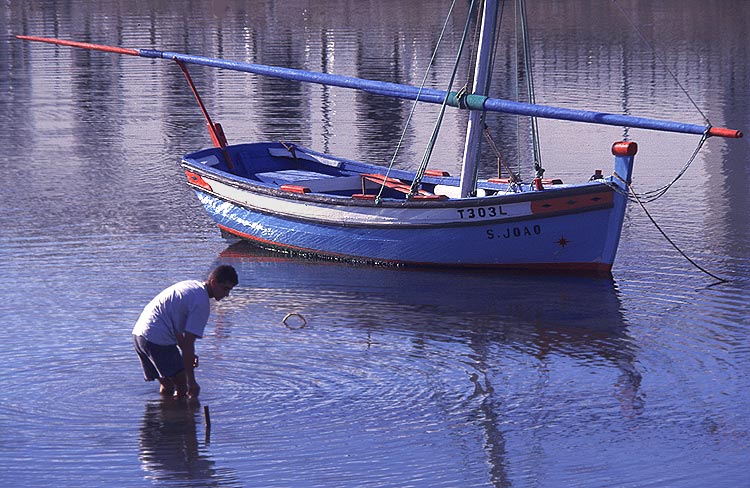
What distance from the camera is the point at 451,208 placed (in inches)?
755

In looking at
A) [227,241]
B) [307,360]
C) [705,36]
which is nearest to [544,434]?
[307,360]

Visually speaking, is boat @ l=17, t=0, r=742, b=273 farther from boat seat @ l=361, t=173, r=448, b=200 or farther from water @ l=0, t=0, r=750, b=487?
water @ l=0, t=0, r=750, b=487

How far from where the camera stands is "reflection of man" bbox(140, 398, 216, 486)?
11.7 metres

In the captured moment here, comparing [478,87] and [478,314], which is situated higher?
[478,87]

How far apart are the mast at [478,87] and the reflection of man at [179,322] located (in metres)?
8.33

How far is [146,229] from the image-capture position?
22.2 m

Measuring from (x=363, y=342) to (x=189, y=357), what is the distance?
376cm

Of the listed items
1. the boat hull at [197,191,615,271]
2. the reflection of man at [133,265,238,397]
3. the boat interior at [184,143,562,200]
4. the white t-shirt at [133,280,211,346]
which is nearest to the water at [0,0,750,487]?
the boat hull at [197,191,615,271]

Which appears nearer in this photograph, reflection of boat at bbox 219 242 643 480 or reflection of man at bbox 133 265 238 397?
reflection of man at bbox 133 265 238 397

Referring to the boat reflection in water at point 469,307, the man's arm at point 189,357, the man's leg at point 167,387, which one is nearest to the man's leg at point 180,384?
the man's leg at point 167,387

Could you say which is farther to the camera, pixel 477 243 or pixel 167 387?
pixel 477 243

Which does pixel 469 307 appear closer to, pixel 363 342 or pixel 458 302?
pixel 458 302

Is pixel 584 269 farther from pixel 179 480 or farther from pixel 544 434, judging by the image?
pixel 179 480

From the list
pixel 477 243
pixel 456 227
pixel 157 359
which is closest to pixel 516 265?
pixel 477 243
